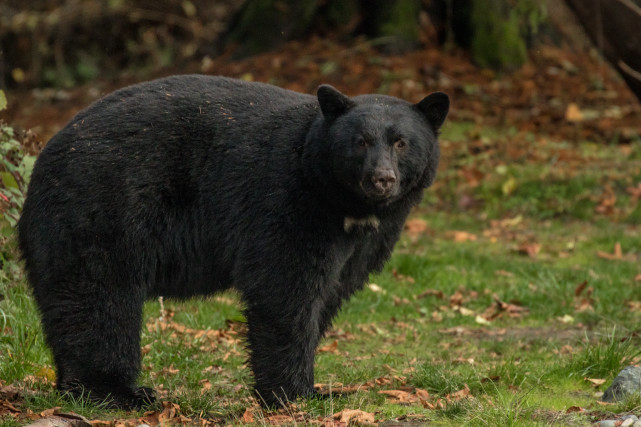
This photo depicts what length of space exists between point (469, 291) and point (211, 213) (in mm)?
3499

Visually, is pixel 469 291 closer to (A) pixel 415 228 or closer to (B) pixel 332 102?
(A) pixel 415 228

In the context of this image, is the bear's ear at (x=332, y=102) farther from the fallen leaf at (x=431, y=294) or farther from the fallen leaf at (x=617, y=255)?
the fallen leaf at (x=617, y=255)

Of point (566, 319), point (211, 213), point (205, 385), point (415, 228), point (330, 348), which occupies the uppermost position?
point (211, 213)

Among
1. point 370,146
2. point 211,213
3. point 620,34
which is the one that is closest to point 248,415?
point 211,213

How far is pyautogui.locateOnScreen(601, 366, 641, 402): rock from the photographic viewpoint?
4.73m

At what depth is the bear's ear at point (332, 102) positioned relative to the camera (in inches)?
196

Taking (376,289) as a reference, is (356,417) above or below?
above

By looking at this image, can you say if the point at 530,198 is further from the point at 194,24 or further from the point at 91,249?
the point at 194,24

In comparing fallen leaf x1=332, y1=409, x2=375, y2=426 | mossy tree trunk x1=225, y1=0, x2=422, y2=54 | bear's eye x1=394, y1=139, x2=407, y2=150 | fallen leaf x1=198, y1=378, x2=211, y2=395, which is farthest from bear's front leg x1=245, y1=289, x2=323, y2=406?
mossy tree trunk x1=225, y1=0, x2=422, y2=54

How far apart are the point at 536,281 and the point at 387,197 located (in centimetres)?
371

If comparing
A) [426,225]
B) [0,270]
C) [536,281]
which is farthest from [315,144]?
[426,225]

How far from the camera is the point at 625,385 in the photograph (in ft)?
15.7

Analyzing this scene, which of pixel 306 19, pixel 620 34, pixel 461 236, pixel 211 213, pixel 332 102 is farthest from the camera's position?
pixel 306 19

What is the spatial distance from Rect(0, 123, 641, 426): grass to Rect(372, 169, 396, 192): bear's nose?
1.25m
